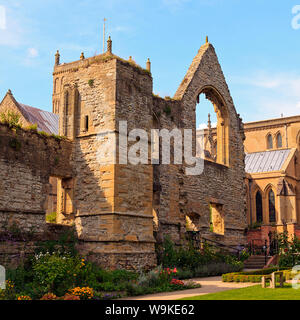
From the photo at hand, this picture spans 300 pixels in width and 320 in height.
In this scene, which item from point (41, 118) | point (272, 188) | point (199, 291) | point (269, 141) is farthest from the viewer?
point (269, 141)

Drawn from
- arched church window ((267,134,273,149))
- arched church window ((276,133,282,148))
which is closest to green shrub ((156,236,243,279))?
arched church window ((276,133,282,148))

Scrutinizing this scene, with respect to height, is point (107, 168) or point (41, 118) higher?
point (41, 118)

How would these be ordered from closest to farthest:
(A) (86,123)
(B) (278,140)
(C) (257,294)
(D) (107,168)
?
(C) (257,294)
(D) (107,168)
(A) (86,123)
(B) (278,140)

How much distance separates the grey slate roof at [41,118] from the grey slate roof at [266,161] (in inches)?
780

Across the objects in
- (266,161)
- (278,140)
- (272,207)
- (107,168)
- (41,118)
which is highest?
(278,140)

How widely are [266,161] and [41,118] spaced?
22286mm

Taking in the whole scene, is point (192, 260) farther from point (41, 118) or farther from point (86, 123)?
point (41, 118)

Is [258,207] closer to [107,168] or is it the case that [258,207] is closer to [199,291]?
[107,168]

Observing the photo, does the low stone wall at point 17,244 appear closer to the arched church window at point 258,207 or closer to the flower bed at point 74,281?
the flower bed at point 74,281

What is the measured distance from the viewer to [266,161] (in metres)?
45.2

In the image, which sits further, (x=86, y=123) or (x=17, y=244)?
(x=86, y=123)

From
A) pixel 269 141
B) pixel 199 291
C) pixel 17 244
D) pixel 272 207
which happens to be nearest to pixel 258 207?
pixel 272 207

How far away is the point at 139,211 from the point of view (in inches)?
673
